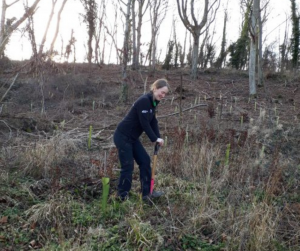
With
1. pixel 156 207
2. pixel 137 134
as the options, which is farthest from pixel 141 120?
pixel 156 207

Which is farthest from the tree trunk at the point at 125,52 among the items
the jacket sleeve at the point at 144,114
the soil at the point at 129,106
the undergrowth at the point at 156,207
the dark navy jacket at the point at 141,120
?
the jacket sleeve at the point at 144,114

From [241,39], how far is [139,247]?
25.7 meters

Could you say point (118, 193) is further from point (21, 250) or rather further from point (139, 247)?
point (21, 250)

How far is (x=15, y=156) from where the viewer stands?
5.40 metres

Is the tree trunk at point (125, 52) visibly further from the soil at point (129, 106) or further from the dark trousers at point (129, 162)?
the dark trousers at point (129, 162)

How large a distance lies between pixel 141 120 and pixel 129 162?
602 millimetres

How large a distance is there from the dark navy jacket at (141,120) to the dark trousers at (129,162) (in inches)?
3.8

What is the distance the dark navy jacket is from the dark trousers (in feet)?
0.32

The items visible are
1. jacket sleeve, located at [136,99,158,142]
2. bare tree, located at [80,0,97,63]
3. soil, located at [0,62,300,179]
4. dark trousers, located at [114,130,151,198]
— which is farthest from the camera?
bare tree, located at [80,0,97,63]

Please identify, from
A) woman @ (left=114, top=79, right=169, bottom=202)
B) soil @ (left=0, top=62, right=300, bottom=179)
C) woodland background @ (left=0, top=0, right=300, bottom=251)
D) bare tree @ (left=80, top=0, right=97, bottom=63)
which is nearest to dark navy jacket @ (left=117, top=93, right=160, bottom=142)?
woman @ (left=114, top=79, right=169, bottom=202)

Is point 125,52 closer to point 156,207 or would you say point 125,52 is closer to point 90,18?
point 156,207

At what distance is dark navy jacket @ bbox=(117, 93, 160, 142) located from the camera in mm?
4109

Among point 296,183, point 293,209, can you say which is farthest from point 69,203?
point 296,183

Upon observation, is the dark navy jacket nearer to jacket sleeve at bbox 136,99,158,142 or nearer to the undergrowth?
jacket sleeve at bbox 136,99,158,142
